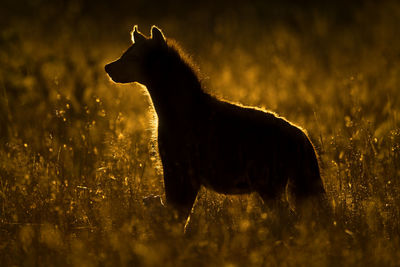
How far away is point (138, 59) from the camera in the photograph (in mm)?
5730

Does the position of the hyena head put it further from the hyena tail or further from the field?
the hyena tail

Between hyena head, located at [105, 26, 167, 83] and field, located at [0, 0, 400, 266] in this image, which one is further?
hyena head, located at [105, 26, 167, 83]

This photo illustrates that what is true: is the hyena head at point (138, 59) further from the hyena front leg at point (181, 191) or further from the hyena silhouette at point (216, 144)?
the hyena front leg at point (181, 191)

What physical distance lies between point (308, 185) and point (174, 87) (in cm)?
123

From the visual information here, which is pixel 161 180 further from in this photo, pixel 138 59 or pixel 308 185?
pixel 308 185

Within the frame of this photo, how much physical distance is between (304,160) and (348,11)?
13958 mm

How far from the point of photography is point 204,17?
19000mm

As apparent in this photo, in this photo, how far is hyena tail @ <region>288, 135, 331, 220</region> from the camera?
526cm

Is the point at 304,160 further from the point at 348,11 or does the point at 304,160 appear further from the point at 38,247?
the point at 348,11

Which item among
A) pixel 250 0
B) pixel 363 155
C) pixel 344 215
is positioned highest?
pixel 250 0

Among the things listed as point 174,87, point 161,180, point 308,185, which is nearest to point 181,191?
point 174,87

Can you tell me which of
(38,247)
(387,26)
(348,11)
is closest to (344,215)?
(38,247)

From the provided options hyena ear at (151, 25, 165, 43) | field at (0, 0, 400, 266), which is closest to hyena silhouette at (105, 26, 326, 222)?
hyena ear at (151, 25, 165, 43)

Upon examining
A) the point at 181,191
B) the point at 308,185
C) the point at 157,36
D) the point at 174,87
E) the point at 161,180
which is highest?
the point at 157,36
